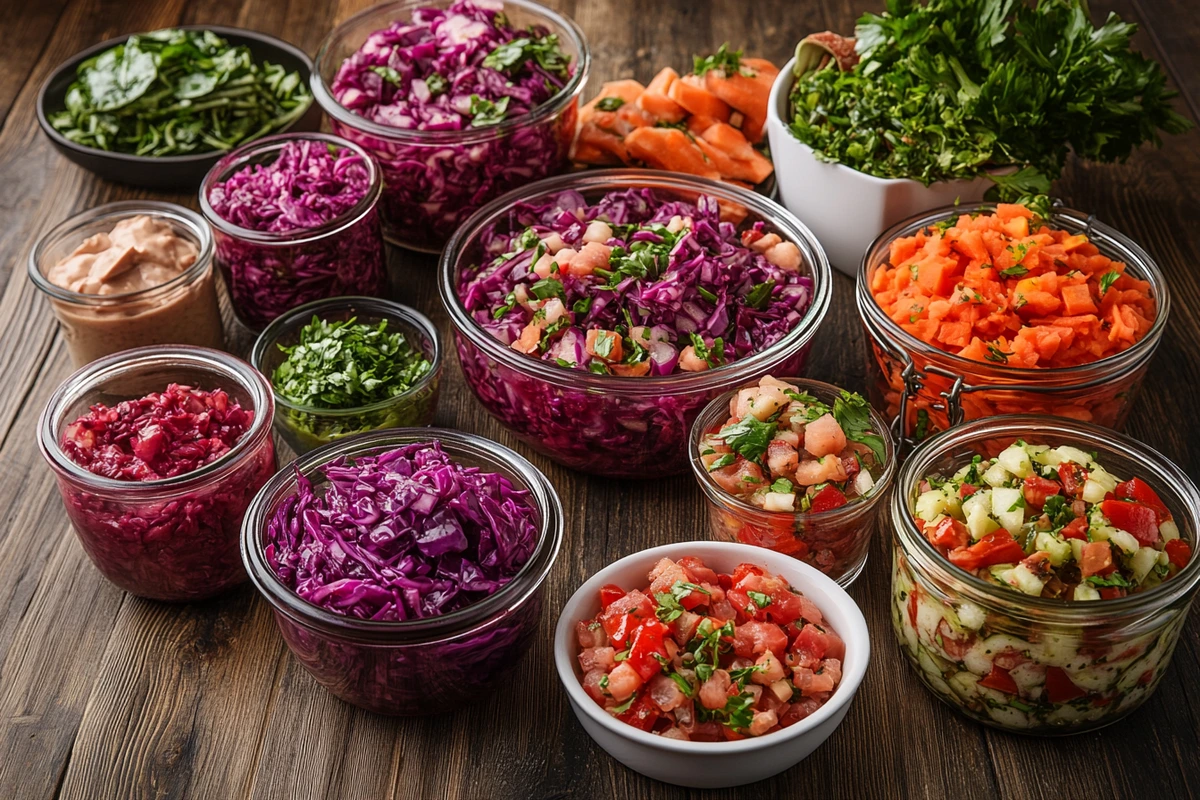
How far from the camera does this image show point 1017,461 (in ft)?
8.16

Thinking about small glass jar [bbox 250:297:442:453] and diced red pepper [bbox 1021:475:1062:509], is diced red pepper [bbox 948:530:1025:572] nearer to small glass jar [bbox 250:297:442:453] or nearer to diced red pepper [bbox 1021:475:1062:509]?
diced red pepper [bbox 1021:475:1062:509]

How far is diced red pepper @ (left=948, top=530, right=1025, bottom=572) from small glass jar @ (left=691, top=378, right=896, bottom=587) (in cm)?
28

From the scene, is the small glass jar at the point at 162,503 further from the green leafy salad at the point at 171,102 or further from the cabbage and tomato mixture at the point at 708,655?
the green leafy salad at the point at 171,102

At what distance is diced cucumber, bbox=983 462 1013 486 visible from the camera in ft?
8.13

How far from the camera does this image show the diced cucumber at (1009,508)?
2352 millimetres

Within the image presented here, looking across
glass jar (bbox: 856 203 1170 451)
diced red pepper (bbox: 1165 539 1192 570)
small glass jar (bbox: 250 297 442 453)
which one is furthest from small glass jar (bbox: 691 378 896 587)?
small glass jar (bbox: 250 297 442 453)

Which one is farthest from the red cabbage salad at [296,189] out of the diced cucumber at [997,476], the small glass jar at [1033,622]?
the diced cucumber at [997,476]

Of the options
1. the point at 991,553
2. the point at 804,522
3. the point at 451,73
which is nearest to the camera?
the point at 991,553

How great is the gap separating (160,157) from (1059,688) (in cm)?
320

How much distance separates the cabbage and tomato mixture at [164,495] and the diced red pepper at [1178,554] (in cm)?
201

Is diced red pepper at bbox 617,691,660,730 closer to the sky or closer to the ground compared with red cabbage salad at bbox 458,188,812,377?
closer to the ground

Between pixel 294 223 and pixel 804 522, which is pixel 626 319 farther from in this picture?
pixel 294 223

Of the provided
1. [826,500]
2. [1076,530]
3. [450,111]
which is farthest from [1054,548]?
[450,111]

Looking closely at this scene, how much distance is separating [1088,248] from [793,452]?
109cm
